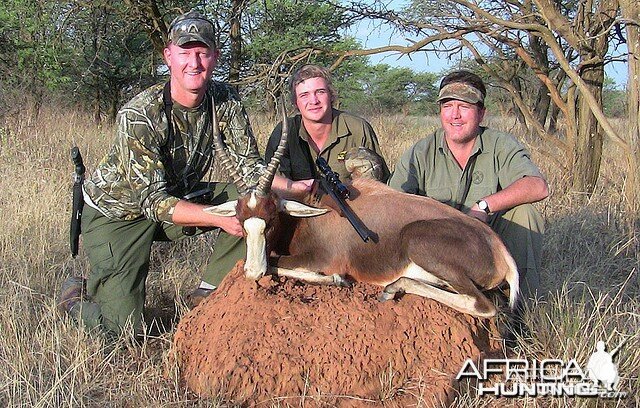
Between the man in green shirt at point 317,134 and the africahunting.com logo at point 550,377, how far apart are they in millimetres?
2478

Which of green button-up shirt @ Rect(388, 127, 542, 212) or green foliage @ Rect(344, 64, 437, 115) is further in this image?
green foliage @ Rect(344, 64, 437, 115)

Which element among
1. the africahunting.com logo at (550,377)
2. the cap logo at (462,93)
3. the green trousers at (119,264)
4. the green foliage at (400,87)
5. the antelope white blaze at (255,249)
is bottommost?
the africahunting.com logo at (550,377)

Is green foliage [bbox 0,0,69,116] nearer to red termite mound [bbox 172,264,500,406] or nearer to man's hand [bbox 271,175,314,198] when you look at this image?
man's hand [bbox 271,175,314,198]

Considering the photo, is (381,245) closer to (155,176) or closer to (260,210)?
(260,210)

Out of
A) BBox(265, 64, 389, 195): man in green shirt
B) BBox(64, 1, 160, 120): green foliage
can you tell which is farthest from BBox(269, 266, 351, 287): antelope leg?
BBox(64, 1, 160, 120): green foliage

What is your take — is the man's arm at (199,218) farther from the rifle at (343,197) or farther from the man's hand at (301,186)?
the rifle at (343,197)

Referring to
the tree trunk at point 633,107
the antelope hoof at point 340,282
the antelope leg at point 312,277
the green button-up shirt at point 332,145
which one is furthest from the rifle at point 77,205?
the tree trunk at point 633,107

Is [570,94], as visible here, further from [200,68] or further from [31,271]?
[31,271]

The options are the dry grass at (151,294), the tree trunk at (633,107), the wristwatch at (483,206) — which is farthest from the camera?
the tree trunk at (633,107)

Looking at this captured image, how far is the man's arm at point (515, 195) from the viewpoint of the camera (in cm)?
458

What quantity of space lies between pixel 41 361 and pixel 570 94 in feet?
23.0

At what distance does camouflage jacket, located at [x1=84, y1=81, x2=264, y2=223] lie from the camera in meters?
4.62

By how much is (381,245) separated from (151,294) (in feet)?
7.62

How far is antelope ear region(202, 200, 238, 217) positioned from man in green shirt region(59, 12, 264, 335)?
0.55 feet
